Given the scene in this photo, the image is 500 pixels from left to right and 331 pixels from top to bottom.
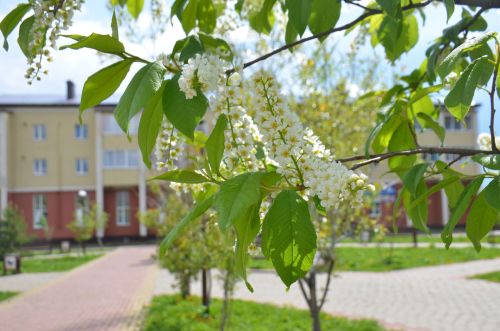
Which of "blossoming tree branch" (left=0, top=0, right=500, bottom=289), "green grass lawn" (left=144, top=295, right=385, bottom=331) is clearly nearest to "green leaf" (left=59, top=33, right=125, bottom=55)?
"blossoming tree branch" (left=0, top=0, right=500, bottom=289)

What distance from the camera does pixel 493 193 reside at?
104 centimetres

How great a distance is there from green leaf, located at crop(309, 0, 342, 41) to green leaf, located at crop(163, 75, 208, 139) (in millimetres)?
446

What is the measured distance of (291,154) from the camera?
1.10 meters

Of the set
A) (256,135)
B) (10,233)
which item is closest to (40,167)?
(10,233)

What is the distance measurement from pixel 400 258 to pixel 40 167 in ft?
78.4

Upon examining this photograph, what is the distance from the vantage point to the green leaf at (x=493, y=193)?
1.02m

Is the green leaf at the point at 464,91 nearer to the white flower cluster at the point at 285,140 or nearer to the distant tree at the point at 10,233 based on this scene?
the white flower cluster at the point at 285,140

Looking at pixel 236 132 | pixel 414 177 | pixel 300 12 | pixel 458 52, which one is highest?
pixel 300 12

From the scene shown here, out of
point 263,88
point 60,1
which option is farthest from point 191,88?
point 60,1

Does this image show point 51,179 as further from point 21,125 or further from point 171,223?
point 171,223

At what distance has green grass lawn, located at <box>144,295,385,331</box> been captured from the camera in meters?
8.06

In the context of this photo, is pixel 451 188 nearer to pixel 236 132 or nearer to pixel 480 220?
pixel 480 220

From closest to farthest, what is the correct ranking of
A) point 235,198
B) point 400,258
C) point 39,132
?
1. point 235,198
2. point 400,258
3. point 39,132

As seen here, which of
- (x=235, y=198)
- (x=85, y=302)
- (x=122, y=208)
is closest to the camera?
(x=235, y=198)
